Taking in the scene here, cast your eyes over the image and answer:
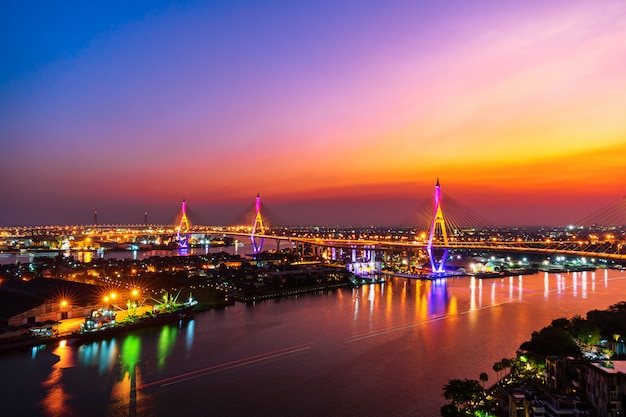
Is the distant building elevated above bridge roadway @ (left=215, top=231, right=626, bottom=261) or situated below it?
below

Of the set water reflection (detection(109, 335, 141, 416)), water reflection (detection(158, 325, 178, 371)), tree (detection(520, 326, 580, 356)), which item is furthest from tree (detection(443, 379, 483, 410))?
water reflection (detection(158, 325, 178, 371))

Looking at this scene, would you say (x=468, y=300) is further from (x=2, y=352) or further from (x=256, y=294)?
(x=2, y=352)

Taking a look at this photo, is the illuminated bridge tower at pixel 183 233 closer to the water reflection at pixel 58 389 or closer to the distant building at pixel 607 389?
the water reflection at pixel 58 389

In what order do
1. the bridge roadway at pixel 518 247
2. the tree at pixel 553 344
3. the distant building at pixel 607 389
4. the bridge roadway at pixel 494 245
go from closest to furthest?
1. the distant building at pixel 607 389
2. the tree at pixel 553 344
3. the bridge roadway at pixel 518 247
4. the bridge roadway at pixel 494 245

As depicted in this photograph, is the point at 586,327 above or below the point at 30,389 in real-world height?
above

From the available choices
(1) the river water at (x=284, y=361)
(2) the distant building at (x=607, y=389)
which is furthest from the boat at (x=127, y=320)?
(2) the distant building at (x=607, y=389)

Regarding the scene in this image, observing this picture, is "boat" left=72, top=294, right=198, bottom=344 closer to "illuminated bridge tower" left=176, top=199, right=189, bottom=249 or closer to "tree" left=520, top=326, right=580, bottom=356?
"tree" left=520, top=326, right=580, bottom=356

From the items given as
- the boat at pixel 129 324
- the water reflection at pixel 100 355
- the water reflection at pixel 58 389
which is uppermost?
the boat at pixel 129 324

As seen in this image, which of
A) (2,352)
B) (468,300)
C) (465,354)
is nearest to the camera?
(465,354)

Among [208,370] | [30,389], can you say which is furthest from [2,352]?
[208,370]
